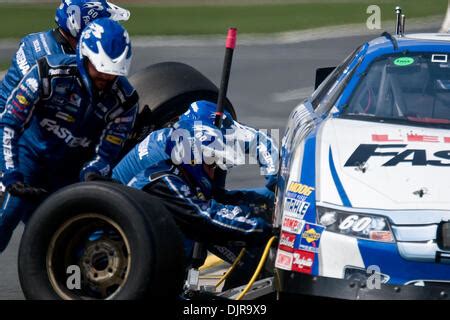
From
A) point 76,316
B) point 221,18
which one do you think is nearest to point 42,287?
point 76,316

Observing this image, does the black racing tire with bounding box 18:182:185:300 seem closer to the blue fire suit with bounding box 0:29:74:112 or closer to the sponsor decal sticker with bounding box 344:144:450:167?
the sponsor decal sticker with bounding box 344:144:450:167

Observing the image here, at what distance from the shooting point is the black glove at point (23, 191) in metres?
6.86

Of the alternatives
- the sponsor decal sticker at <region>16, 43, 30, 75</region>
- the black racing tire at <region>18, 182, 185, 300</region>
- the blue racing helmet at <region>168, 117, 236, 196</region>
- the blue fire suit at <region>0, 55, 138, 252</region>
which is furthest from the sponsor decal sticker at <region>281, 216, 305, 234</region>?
the sponsor decal sticker at <region>16, 43, 30, 75</region>

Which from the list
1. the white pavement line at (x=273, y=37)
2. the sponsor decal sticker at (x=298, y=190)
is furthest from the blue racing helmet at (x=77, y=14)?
the white pavement line at (x=273, y=37)

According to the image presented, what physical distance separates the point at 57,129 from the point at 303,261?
223cm

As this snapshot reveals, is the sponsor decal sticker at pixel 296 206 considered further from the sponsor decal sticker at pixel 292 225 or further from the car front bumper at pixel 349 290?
the car front bumper at pixel 349 290

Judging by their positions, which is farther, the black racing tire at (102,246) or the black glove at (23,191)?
the black glove at (23,191)

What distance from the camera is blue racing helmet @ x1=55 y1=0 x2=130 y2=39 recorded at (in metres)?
7.91

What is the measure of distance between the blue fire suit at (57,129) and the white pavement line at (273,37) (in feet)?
35.1

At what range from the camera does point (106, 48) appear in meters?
6.79

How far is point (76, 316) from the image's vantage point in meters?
5.69

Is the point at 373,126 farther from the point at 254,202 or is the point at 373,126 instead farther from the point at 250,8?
the point at 250,8

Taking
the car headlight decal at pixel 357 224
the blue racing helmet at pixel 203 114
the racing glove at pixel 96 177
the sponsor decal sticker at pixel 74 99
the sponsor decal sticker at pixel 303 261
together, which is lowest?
the sponsor decal sticker at pixel 303 261

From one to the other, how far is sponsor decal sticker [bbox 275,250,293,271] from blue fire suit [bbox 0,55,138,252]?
66.2 inches
